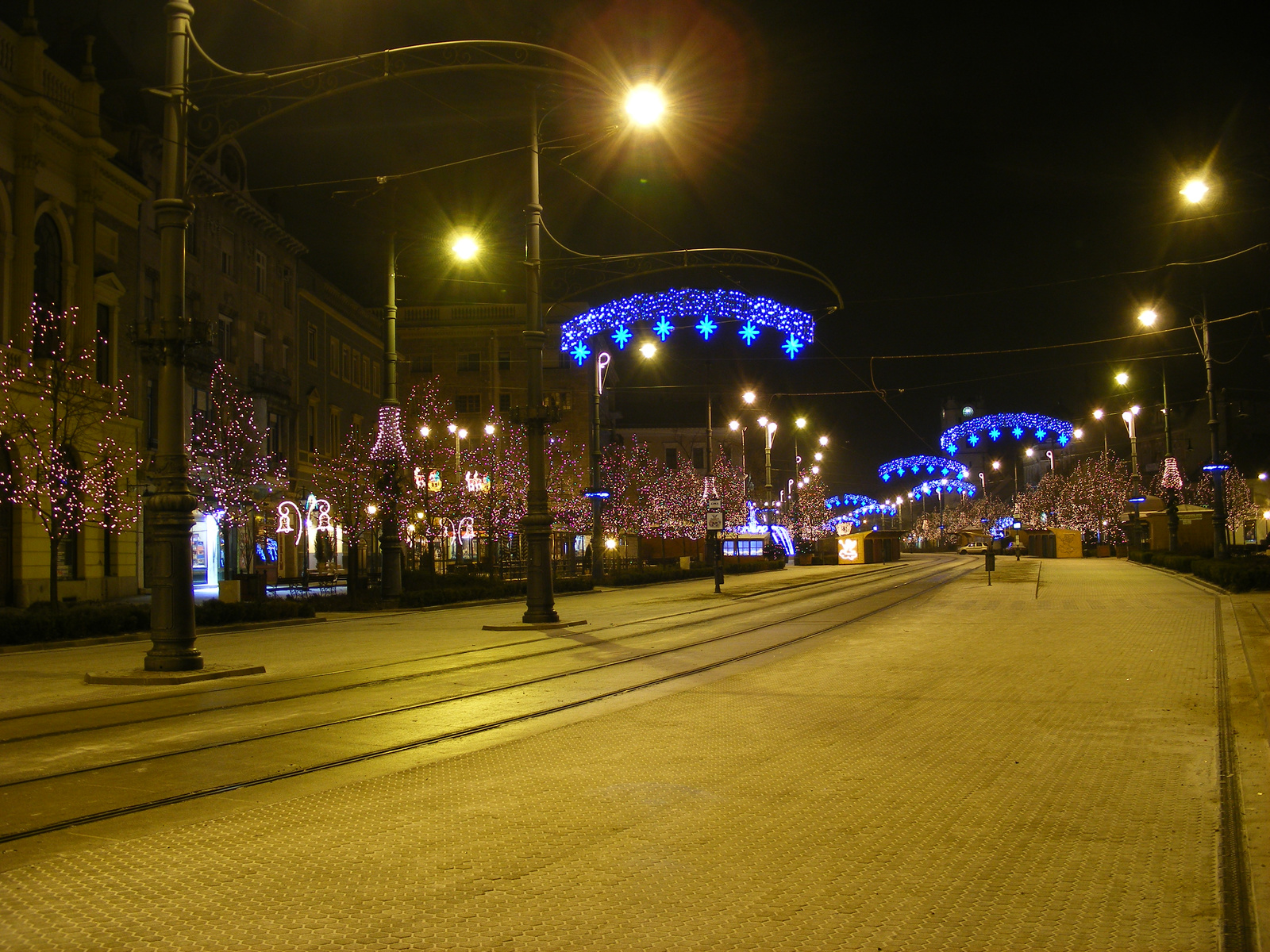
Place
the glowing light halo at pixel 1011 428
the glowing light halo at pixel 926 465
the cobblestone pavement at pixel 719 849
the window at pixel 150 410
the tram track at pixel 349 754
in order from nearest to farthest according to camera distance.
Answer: the cobblestone pavement at pixel 719 849, the tram track at pixel 349 754, the window at pixel 150 410, the glowing light halo at pixel 1011 428, the glowing light halo at pixel 926 465

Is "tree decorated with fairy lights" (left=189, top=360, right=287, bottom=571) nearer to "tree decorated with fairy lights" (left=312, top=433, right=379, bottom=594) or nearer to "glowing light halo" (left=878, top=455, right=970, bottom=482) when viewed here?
"tree decorated with fairy lights" (left=312, top=433, right=379, bottom=594)

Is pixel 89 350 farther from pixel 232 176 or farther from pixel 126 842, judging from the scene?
pixel 126 842

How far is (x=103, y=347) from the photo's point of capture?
30156 millimetres

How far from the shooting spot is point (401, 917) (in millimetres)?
4492

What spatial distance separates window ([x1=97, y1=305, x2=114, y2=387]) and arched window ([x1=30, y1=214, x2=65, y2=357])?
6.53 ft

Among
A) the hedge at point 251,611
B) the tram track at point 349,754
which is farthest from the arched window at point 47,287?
the tram track at point 349,754

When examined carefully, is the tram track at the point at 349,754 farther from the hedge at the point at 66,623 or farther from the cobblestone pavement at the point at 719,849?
the hedge at the point at 66,623

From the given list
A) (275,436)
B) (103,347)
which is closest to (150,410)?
(103,347)

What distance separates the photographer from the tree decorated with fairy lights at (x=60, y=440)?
22.1 metres

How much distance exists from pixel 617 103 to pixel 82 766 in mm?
13487

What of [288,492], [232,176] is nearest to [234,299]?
[232,176]

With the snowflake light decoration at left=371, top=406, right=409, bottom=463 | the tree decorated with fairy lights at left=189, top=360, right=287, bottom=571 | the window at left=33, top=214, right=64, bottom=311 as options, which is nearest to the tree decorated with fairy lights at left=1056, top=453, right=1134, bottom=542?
the tree decorated with fairy lights at left=189, top=360, right=287, bottom=571

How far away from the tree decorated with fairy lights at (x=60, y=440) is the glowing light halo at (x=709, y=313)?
10623mm

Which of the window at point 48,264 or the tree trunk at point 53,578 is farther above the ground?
Answer: the window at point 48,264
